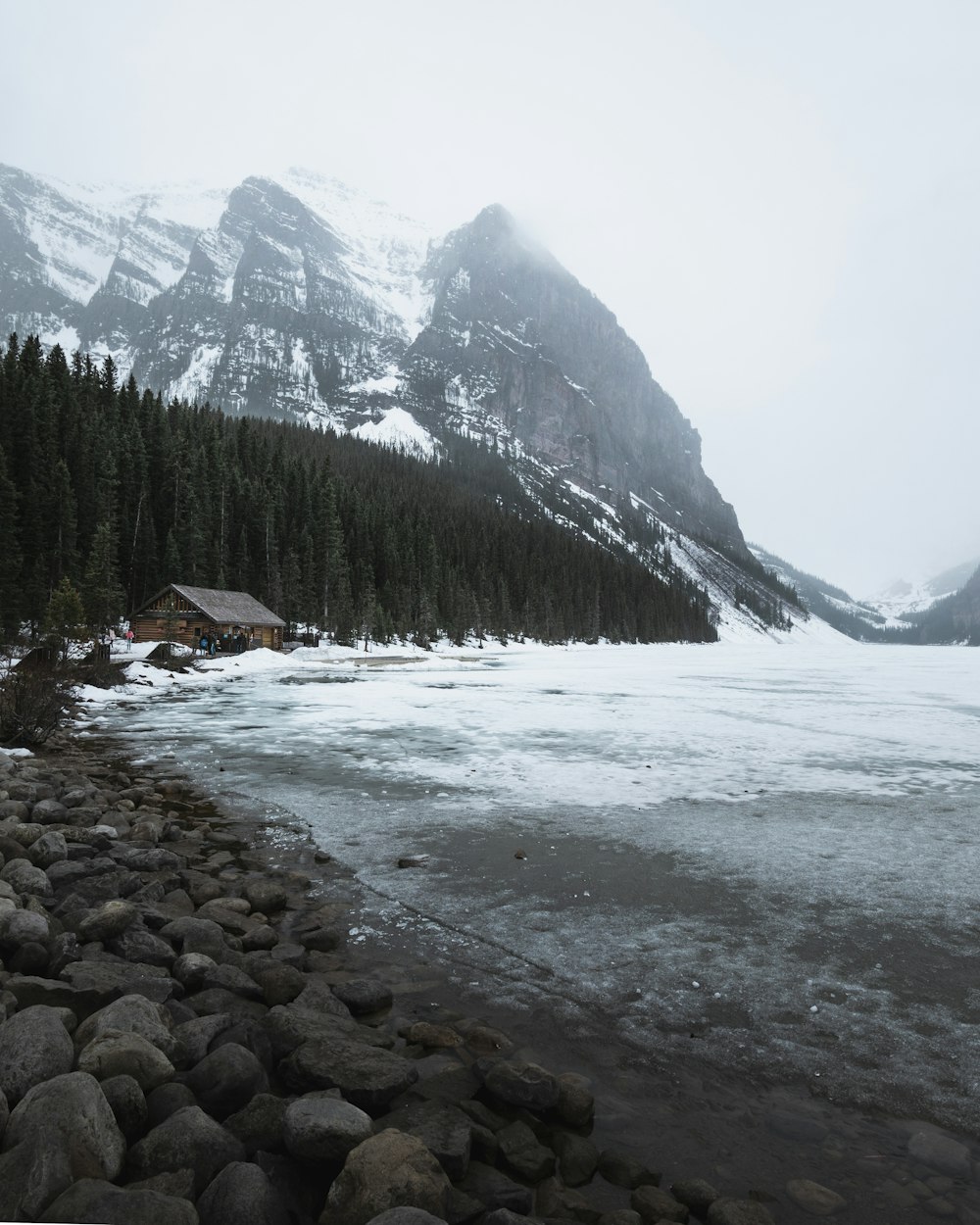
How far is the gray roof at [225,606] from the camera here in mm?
53156

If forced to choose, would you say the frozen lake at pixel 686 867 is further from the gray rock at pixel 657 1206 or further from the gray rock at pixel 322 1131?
the gray rock at pixel 322 1131

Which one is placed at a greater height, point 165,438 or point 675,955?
point 165,438

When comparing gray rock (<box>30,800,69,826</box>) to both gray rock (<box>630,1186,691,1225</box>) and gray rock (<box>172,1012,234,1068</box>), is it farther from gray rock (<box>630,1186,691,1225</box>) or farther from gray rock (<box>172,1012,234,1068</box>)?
gray rock (<box>630,1186,691,1225</box>)

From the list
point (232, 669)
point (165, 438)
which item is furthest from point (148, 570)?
point (232, 669)

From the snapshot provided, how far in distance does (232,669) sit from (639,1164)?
143 ft

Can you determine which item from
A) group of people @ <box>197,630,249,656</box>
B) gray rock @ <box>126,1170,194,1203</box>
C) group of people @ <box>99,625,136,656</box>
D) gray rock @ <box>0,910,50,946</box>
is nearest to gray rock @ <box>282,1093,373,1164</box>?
gray rock @ <box>126,1170,194,1203</box>

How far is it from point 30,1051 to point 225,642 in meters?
53.1

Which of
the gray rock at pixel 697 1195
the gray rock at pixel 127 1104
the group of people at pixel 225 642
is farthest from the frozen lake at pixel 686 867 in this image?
the group of people at pixel 225 642

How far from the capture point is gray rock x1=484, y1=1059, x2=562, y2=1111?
3.83 m

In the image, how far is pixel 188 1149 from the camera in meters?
3.19

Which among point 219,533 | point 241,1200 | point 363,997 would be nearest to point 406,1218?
point 241,1200

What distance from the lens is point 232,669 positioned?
4319cm

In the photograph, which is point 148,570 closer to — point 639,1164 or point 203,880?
point 203,880

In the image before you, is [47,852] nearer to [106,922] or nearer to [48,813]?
[48,813]
